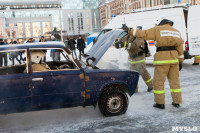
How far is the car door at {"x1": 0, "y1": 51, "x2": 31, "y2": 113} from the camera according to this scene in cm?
407

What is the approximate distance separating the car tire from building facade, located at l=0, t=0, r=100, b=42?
251ft

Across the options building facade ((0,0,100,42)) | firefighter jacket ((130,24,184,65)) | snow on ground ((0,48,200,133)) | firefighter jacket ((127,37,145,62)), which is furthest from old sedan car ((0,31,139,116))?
building facade ((0,0,100,42))

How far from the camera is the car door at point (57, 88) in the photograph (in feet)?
14.0

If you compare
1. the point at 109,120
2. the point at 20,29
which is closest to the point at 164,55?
the point at 109,120

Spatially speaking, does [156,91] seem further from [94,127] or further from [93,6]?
[93,6]

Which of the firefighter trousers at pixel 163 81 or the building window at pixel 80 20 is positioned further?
the building window at pixel 80 20

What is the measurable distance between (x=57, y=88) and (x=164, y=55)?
236 centimetres

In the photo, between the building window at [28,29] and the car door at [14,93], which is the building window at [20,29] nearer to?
the building window at [28,29]

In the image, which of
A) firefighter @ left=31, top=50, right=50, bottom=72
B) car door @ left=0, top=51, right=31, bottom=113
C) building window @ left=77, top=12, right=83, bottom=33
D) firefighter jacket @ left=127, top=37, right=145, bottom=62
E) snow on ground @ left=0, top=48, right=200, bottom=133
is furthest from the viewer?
building window @ left=77, top=12, right=83, bottom=33

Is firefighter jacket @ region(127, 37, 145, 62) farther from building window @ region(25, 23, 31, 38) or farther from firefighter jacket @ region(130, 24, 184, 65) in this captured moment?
building window @ region(25, 23, 31, 38)

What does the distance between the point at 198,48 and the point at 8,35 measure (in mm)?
78195

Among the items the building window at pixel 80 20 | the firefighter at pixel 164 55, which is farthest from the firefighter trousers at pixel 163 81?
the building window at pixel 80 20

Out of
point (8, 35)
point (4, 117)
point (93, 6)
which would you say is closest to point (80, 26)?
point (93, 6)

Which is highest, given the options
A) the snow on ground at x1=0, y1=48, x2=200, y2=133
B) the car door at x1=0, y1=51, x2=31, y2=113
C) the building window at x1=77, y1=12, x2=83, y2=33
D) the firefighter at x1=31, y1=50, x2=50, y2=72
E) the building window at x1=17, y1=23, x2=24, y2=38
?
the building window at x1=77, y1=12, x2=83, y2=33
